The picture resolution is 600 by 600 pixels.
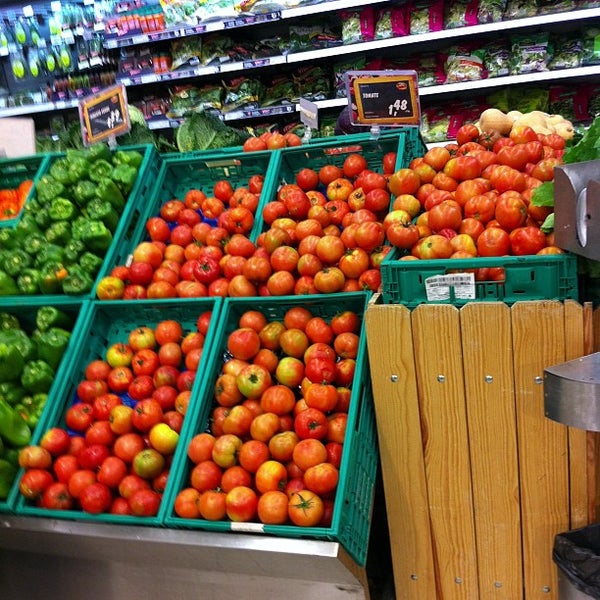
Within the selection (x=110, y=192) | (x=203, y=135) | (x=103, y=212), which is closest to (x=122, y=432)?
(x=103, y=212)

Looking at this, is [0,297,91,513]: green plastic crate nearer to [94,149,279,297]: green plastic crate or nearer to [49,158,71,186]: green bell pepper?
[94,149,279,297]: green plastic crate

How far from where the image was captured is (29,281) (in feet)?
8.04

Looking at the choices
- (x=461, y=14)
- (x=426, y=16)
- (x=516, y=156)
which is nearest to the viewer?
(x=516, y=156)

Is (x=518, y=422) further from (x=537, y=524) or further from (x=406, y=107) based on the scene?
(x=406, y=107)

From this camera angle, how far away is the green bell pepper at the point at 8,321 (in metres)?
2.39

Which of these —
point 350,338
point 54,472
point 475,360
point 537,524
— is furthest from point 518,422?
point 54,472

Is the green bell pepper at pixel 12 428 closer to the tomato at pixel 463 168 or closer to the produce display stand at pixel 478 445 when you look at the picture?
the produce display stand at pixel 478 445

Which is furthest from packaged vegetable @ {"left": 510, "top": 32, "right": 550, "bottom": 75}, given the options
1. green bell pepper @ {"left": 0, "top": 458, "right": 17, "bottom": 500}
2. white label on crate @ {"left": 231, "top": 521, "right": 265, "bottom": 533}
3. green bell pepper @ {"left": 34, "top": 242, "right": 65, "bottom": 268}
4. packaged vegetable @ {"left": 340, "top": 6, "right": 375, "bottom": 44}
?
green bell pepper @ {"left": 0, "top": 458, "right": 17, "bottom": 500}

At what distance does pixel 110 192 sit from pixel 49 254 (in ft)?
1.24

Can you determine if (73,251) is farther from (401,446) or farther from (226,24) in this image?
(226,24)

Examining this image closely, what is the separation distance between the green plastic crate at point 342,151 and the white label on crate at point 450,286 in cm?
84

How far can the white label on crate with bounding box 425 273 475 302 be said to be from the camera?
161 centimetres

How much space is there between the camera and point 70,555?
1.85m

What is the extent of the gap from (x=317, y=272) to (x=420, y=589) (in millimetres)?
1147
